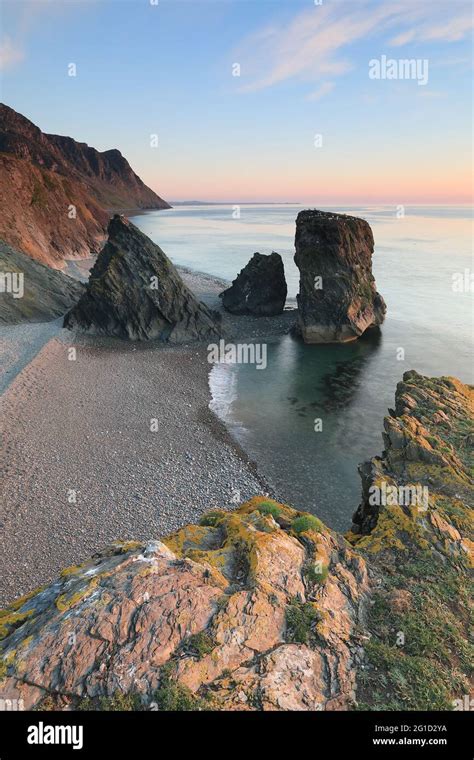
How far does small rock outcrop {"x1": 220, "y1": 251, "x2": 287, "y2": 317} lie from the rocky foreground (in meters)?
41.7

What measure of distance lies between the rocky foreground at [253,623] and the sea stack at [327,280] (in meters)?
34.6

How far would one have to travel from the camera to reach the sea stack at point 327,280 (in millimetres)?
44875

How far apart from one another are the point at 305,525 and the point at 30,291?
41.2 m

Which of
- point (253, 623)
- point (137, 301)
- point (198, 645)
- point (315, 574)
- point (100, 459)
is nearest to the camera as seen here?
point (198, 645)

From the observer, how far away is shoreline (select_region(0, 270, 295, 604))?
54.7 feet

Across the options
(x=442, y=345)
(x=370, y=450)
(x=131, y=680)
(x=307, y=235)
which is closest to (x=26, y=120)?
(x=307, y=235)

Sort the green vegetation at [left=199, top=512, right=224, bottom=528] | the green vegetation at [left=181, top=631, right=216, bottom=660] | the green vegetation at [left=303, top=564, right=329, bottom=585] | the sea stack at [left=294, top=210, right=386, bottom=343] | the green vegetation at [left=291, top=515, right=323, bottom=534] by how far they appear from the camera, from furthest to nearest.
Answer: the sea stack at [left=294, top=210, right=386, bottom=343], the green vegetation at [left=199, top=512, right=224, bottom=528], the green vegetation at [left=291, top=515, right=323, bottom=534], the green vegetation at [left=303, top=564, right=329, bottom=585], the green vegetation at [left=181, top=631, right=216, bottom=660]

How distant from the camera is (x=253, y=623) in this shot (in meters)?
8.19

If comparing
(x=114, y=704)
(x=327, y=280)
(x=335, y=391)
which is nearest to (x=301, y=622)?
(x=114, y=704)

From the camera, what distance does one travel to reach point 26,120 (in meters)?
173

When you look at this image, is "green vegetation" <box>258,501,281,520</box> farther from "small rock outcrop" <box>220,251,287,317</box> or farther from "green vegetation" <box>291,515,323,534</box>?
"small rock outcrop" <box>220,251,287,317</box>

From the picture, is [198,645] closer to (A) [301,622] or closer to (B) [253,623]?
(B) [253,623]

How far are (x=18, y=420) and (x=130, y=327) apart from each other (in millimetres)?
18301

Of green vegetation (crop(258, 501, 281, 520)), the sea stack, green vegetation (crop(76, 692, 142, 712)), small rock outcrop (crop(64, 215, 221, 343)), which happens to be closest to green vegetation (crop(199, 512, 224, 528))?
green vegetation (crop(258, 501, 281, 520))
